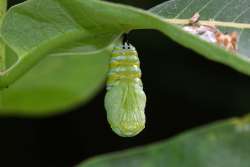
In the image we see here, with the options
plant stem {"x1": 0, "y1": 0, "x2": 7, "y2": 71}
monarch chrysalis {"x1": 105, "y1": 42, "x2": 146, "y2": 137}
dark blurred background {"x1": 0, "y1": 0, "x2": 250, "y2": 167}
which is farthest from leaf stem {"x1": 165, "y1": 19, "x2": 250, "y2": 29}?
Answer: dark blurred background {"x1": 0, "y1": 0, "x2": 250, "y2": 167}

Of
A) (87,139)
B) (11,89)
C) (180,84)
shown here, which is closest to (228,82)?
(180,84)

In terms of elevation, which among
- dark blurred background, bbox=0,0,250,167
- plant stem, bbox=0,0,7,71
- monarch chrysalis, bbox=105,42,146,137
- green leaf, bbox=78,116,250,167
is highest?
plant stem, bbox=0,0,7,71

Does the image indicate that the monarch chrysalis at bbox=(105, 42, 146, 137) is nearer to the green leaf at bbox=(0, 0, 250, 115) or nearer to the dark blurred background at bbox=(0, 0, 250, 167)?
the green leaf at bbox=(0, 0, 250, 115)

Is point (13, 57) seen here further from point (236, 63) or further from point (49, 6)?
point (236, 63)

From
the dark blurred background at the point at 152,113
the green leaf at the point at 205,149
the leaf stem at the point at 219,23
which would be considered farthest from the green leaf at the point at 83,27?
the dark blurred background at the point at 152,113

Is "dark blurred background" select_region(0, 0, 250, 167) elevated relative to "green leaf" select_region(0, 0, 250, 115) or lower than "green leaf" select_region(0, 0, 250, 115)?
lower

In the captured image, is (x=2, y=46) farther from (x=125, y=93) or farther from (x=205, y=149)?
(x=205, y=149)

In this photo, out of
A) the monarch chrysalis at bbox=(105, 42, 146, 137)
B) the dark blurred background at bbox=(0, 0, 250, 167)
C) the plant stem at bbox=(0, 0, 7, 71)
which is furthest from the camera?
the dark blurred background at bbox=(0, 0, 250, 167)

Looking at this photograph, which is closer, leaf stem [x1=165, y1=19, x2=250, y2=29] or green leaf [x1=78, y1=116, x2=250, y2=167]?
leaf stem [x1=165, y1=19, x2=250, y2=29]
